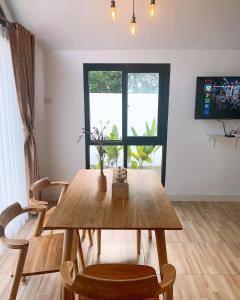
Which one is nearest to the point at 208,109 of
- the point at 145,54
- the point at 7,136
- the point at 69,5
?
the point at 145,54

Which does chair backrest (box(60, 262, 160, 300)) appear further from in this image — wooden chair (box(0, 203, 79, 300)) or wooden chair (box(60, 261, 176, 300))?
wooden chair (box(0, 203, 79, 300))

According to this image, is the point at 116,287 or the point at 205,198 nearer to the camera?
the point at 116,287

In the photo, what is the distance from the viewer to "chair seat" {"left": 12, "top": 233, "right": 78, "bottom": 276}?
1485 mm

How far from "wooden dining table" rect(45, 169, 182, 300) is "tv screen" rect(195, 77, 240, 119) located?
1873mm

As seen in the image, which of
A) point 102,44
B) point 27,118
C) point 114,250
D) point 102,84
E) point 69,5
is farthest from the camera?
point 102,84

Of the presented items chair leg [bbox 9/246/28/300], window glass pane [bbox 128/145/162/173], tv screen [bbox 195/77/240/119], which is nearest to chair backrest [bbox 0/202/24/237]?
chair leg [bbox 9/246/28/300]

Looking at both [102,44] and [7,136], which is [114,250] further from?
[102,44]

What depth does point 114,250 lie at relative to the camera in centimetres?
239

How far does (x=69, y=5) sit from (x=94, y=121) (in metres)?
1.55

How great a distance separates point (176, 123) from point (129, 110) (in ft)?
2.43

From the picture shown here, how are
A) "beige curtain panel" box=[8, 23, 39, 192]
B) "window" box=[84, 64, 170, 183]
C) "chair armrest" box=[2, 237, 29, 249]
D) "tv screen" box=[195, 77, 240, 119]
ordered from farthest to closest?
"window" box=[84, 64, 170, 183], "tv screen" box=[195, 77, 240, 119], "beige curtain panel" box=[8, 23, 39, 192], "chair armrest" box=[2, 237, 29, 249]

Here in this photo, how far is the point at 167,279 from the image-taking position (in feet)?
3.38

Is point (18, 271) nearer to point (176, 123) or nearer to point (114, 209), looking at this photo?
point (114, 209)

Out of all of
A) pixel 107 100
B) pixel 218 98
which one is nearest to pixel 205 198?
pixel 218 98
